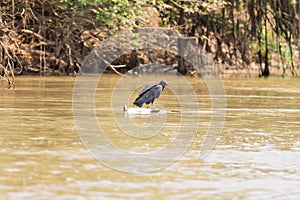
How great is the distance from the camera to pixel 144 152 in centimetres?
716

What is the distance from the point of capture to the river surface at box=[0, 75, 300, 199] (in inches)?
219

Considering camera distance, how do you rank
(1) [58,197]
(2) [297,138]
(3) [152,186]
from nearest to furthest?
(1) [58,197] < (3) [152,186] < (2) [297,138]

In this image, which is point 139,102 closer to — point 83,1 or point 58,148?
point 58,148

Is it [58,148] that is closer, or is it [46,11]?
[58,148]

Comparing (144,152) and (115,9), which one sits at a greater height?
(115,9)

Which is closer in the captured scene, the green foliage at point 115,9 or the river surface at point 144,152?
the river surface at point 144,152

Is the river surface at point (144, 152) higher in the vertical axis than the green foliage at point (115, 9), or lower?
lower

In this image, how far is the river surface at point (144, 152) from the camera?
18.2 feet

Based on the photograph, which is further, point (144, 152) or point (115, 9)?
point (115, 9)

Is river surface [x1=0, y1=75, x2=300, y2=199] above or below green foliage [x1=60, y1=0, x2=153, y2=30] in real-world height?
below

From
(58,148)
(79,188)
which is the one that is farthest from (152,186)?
(58,148)

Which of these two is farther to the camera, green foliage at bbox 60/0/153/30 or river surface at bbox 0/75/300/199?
green foliage at bbox 60/0/153/30

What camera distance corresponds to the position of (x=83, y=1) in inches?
616

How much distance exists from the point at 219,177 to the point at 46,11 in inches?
529
